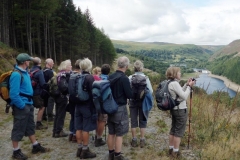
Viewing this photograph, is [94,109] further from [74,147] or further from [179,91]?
[179,91]

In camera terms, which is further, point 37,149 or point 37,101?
point 37,101

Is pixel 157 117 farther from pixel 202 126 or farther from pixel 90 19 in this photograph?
pixel 90 19

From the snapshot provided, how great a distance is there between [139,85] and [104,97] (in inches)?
44.7

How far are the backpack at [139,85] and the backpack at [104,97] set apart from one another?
892 mm

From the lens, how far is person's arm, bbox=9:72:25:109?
439cm

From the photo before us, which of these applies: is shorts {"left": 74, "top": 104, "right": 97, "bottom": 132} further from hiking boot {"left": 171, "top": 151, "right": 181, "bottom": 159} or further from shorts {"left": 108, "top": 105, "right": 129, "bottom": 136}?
hiking boot {"left": 171, "top": 151, "right": 181, "bottom": 159}

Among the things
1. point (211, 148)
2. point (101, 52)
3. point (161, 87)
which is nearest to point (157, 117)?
point (211, 148)

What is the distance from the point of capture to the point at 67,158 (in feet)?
16.3

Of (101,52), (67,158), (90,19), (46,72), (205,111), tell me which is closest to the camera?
(67,158)

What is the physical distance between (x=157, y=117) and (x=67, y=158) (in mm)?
4640

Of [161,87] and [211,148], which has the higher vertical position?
[161,87]

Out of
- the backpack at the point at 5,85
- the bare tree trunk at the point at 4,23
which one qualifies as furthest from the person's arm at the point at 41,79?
the bare tree trunk at the point at 4,23

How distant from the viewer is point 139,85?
509cm

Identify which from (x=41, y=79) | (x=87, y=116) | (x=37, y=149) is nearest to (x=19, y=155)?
(x=37, y=149)
